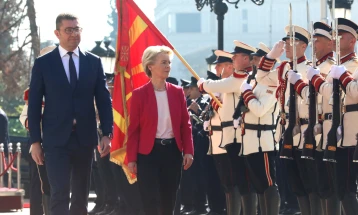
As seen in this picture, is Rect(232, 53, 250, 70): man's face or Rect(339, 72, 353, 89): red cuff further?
Rect(232, 53, 250, 70): man's face

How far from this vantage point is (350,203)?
445 inches

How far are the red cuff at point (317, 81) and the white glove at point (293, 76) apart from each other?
1.50 ft

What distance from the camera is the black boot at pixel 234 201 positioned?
14.2m

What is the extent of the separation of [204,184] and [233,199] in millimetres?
3556

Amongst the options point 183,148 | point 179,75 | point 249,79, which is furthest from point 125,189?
point 179,75

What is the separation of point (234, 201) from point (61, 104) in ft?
12.4

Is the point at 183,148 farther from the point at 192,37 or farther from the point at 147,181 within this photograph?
the point at 192,37

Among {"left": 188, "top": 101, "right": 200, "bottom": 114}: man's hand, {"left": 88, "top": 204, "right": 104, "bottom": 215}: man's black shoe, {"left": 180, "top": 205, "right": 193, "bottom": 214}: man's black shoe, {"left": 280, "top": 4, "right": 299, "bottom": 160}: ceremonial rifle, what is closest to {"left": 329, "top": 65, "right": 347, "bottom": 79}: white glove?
{"left": 280, "top": 4, "right": 299, "bottom": 160}: ceremonial rifle

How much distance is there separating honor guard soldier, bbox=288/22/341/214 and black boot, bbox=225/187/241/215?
228cm

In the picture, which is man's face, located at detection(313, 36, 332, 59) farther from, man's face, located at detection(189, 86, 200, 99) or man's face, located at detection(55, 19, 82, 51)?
man's face, located at detection(189, 86, 200, 99)

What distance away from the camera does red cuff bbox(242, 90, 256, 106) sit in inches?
515

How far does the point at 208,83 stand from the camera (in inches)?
550

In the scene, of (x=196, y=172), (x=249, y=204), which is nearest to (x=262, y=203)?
(x=249, y=204)

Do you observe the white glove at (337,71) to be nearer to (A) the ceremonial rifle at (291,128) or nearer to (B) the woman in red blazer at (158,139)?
(A) the ceremonial rifle at (291,128)
